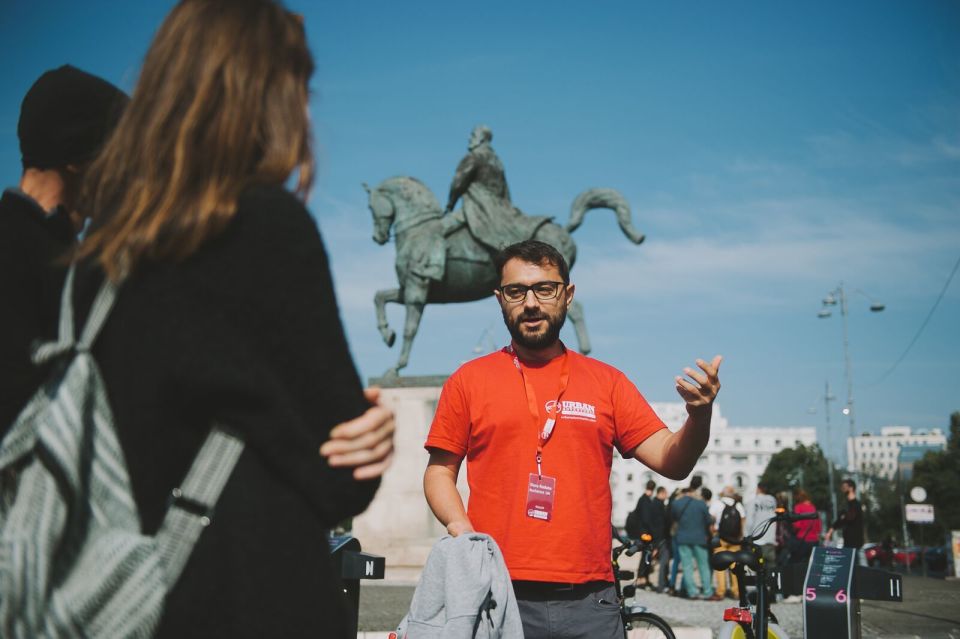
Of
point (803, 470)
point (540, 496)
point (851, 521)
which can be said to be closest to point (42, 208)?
point (540, 496)

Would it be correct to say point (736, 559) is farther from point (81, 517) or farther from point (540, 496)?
point (81, 517)

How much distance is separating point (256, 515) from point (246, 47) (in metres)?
0.72

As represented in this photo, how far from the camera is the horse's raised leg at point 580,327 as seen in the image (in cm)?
1739

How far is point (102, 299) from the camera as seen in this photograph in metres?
1.42

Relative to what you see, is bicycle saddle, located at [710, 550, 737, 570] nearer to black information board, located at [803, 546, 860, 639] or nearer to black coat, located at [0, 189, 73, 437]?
black information board, located at [803, 546, 860, 639]

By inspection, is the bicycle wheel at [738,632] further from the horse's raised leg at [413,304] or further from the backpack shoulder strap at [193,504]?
the horse's raised leg at [413,304]

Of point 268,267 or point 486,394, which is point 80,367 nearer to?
point 268,267

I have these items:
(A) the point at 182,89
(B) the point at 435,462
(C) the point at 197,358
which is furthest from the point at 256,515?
(B) the point at 435,462

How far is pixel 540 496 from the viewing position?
3283 mm

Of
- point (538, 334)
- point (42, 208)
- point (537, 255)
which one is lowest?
point (42, 208)

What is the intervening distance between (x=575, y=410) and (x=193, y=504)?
7.21 feet

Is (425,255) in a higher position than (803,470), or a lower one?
lower

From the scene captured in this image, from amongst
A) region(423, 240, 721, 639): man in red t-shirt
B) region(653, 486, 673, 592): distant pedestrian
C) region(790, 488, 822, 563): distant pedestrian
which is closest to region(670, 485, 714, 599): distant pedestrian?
region(653, 486, 673, 592): distant pedestrian

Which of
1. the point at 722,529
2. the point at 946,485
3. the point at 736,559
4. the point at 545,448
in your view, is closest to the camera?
the point at 545,448
